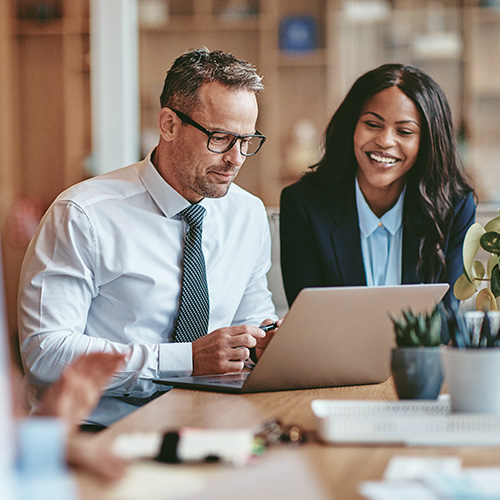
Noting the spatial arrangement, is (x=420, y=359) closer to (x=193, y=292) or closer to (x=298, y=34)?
(x=193, y=292)

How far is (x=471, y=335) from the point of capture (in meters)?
0.99

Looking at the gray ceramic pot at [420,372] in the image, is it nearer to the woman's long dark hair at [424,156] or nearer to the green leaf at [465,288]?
the green leaf at [465,288]

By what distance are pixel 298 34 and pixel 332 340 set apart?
4239 millimetres

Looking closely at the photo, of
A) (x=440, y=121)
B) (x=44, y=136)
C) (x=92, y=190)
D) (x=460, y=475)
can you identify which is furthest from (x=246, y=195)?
(x=44, y=136)

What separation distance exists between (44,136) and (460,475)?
17.2ft

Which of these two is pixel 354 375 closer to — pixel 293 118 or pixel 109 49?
pixel 109 49

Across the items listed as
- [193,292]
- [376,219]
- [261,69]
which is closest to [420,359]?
[193,292]

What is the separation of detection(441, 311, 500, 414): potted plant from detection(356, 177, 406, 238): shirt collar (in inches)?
43.7

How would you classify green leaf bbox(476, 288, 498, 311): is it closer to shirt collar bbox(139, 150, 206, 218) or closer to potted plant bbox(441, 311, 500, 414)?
potted plant bbox(441, 311, 500, 414)

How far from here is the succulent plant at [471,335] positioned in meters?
0.98

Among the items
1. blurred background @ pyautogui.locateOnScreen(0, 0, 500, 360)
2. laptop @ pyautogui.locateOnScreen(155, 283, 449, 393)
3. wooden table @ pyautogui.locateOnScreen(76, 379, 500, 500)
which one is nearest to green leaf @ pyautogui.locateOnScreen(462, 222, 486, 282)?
laptop @ pyautogui.locateOnScreen(155, 283, 449, 393)

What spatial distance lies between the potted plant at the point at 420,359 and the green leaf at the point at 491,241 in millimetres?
361

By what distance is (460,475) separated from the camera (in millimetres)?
748

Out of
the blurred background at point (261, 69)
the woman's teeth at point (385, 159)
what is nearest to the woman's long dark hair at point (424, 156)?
the woman's teeth at point (385, 159)
